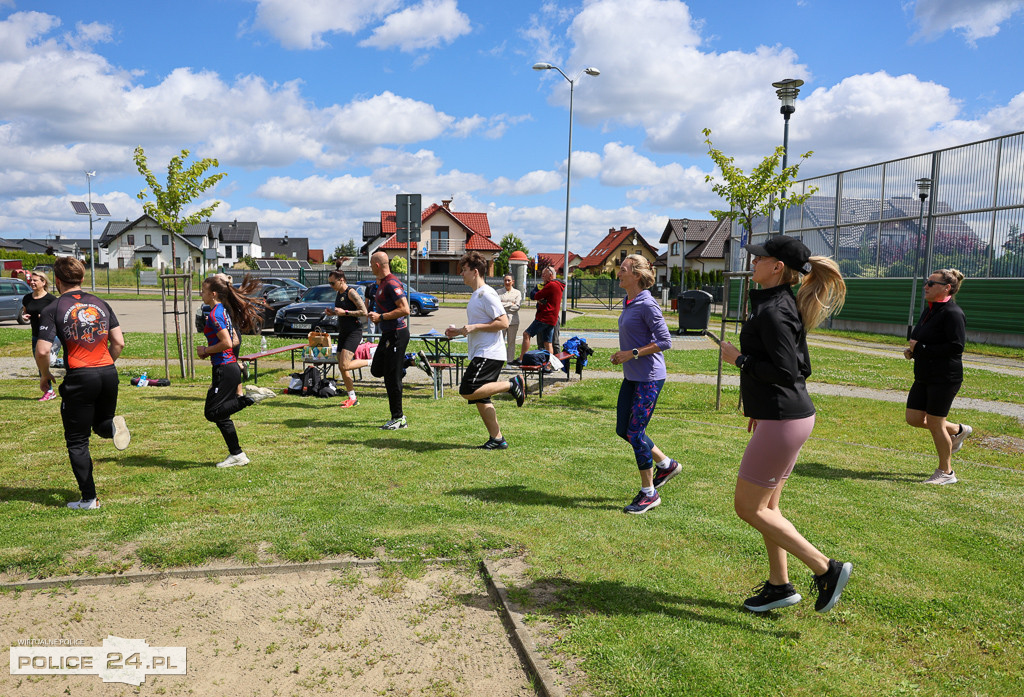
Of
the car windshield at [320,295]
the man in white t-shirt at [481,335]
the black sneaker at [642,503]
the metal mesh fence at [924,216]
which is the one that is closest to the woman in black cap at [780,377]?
the black sneaker at [642,503]

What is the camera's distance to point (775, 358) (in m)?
3.19

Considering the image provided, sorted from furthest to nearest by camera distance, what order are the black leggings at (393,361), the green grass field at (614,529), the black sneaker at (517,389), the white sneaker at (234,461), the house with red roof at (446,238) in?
the house with red roof at (446,238), the black leggings at (393,361), the black sneaker at (517,389), the white sneaker at (234,461), the green grass field at (614,529)

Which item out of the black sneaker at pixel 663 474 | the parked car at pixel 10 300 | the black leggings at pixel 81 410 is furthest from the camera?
the parked car at pixel 10 300

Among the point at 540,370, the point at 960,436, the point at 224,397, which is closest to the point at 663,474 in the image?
the point at 960,436

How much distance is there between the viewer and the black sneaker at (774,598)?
11.5ft

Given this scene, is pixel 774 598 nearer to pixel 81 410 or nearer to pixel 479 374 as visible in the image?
pixel 479 374

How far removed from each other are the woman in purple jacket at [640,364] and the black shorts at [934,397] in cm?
292

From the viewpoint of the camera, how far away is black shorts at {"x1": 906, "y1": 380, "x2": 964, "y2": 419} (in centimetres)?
605

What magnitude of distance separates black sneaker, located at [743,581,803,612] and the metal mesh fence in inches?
620

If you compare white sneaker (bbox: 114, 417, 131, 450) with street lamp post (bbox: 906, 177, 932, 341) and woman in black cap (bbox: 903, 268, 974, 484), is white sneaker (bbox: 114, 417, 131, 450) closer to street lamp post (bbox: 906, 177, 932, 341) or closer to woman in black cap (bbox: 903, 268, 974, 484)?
woman in black cap (bbox: 903, 268, 974, 484)

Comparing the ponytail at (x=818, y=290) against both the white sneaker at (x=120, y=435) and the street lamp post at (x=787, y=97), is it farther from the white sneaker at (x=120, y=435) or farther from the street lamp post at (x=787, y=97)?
the street lamp post at (x=787, y=97)

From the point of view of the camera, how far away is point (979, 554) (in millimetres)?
4449

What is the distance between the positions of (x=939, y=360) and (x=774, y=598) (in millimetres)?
3819

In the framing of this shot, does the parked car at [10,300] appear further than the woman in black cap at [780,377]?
Yes
